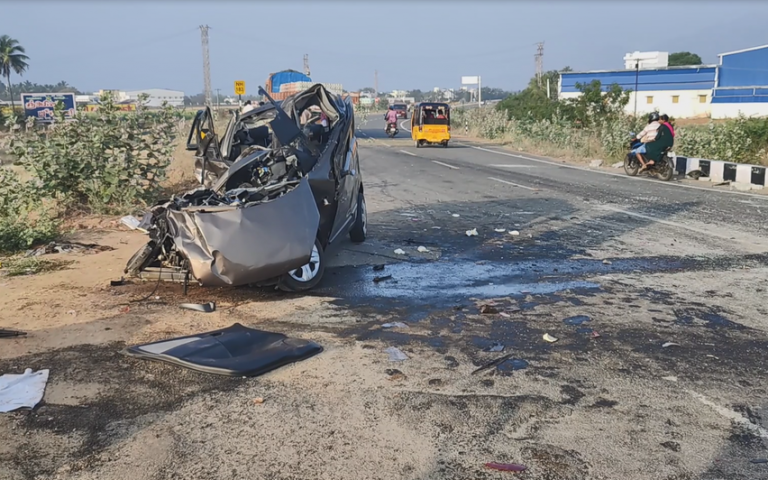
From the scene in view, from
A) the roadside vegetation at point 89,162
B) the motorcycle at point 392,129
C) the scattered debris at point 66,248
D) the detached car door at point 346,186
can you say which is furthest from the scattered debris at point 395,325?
the motorcycle at point 392,129

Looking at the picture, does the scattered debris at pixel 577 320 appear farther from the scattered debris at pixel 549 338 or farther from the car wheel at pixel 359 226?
the car wheel at pixel 359 226

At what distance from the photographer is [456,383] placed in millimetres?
4516

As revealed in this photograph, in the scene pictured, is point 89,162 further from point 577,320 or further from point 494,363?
point 494,363

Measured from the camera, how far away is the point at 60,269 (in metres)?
7.93

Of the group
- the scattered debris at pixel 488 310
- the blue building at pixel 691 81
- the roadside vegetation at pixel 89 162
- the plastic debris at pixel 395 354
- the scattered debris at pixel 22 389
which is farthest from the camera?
the blue building at pixel 691 81

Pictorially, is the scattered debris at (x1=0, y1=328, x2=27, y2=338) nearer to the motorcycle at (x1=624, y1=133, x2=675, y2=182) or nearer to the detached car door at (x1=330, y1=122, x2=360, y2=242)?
the detached car door at (x1=330, y1=122, x2=360, y2=242)

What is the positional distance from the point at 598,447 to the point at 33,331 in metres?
4.58

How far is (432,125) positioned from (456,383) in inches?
A: 1160

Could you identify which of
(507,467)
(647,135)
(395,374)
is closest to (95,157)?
(395,374)

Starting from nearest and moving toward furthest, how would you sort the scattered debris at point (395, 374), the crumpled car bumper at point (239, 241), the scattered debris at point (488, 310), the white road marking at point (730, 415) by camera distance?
1. the white road marking at point (730, 415)
2. the scattered debris at point (395, 374)
3. the crumpled car bumper at point (239, 241)
4. the scattered debris at point (488, 310)

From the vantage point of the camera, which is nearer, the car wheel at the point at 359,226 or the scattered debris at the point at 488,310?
the scattered debris at the point at 488,310

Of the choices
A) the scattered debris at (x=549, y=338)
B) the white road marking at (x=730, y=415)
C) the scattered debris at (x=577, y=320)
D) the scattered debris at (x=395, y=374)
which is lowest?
the white road marking at (x=730, y=415)

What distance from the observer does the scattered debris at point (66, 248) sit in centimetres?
879

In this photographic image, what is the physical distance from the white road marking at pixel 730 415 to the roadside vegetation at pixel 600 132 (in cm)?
1570
